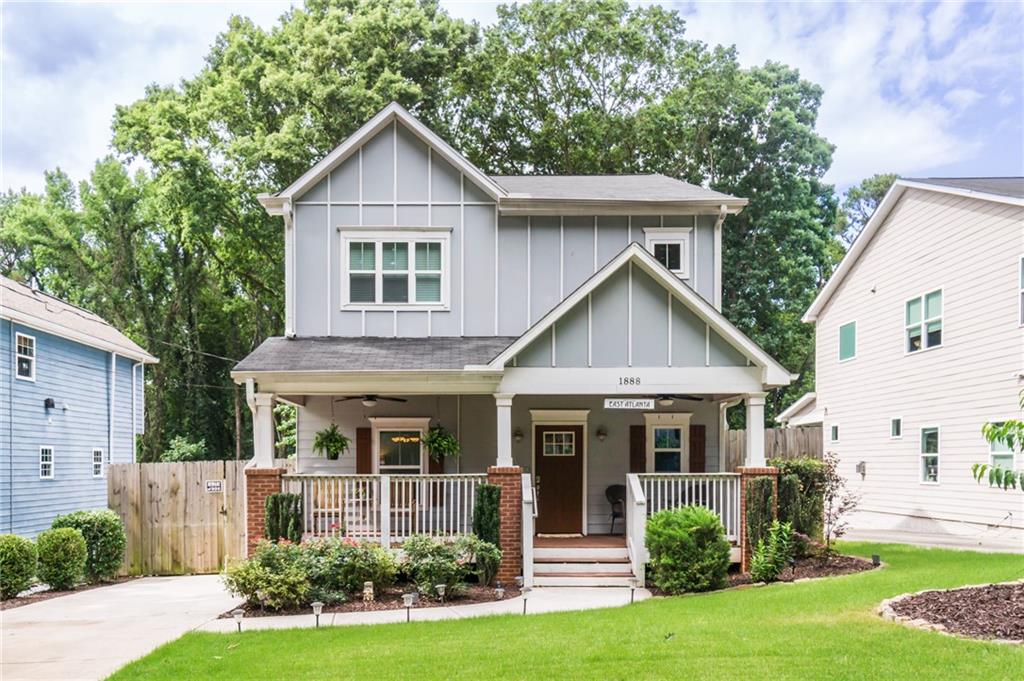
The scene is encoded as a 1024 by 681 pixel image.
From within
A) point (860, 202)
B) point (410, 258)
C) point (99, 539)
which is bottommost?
point (99, 539)

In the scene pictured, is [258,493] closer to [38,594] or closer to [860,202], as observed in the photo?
[38,594]

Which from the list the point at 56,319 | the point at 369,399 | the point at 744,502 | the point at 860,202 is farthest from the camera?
the point at 860,202

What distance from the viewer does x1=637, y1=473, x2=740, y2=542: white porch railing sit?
13.2 meters

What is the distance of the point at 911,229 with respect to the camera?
20172 millimetres

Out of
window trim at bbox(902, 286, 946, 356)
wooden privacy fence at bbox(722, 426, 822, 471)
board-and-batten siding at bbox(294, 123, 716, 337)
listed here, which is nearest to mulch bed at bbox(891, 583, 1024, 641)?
board-and-batten siding at bbox(294, 123, 716, 337)

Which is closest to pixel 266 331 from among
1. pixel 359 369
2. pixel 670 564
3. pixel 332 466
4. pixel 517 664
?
pixel 332 466

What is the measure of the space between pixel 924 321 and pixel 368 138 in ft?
42.9

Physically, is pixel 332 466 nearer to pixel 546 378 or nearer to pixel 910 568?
pixel 546 378

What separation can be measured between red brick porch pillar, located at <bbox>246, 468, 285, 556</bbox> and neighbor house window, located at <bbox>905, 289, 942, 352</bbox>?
14.4 meters

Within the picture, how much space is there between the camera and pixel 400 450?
15328mm

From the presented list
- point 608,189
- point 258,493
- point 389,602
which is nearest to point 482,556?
point 389,602

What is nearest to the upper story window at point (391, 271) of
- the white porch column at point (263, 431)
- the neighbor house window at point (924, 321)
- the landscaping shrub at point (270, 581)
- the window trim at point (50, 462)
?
the white porch column at point (263, 431)

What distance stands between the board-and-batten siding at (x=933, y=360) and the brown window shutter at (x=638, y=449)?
701 cm

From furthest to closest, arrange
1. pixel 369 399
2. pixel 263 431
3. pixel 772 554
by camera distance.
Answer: pixel 369 399
pixel 263 431
pixel 772 554
